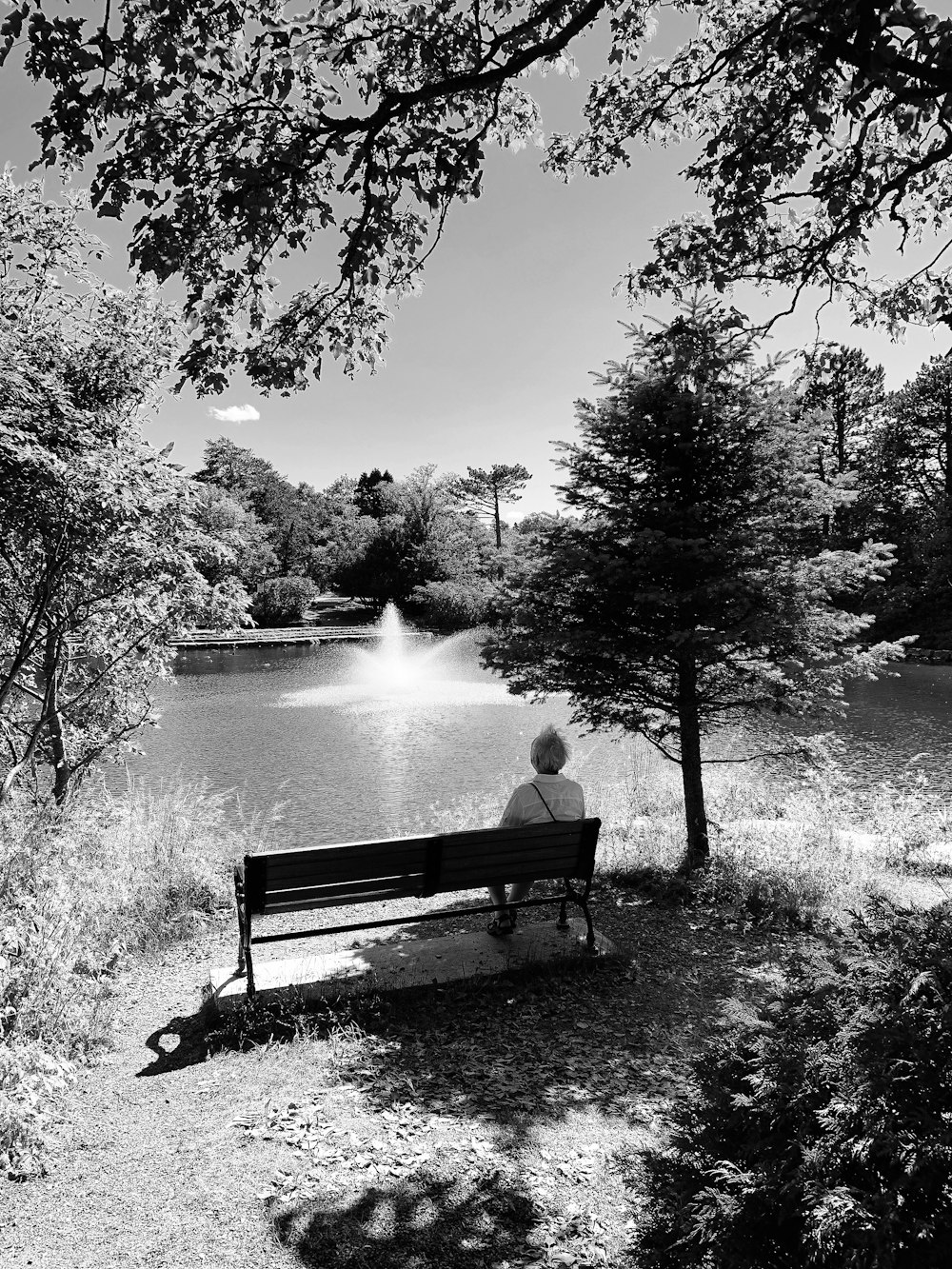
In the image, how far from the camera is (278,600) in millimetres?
55719

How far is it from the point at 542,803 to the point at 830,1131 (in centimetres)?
369

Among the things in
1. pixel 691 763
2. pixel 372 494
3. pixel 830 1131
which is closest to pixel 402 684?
pixel 691 763

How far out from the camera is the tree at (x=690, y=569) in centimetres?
704

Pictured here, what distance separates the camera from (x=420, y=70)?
5078mm

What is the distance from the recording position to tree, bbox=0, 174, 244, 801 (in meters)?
5.94

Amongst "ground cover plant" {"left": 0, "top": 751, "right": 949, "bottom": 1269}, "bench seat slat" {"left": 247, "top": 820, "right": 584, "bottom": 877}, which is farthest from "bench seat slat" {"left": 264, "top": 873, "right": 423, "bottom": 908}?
"ground cover plant" {"left": 0, "top": 751, "right": 949, "bottom": 1269}

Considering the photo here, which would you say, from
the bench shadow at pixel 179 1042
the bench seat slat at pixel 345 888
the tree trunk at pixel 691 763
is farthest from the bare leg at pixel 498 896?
the tree trunk at pixel 691 763

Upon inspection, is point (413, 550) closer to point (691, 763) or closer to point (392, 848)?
point (691, 763)

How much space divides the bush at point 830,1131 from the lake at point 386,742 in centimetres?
919

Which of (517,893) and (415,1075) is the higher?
(517,893)

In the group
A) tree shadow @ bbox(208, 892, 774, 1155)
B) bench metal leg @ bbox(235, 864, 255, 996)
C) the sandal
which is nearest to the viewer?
tree shadow @ bbox(208, 892, 774, 1155)

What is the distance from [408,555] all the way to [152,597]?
5369cm

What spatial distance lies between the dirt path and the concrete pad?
176 mm

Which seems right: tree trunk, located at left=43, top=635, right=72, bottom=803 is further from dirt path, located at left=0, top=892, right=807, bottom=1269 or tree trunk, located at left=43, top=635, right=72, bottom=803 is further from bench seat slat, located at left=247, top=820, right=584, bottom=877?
bench seat slat, located at left=247, top=820, right=584, bottom=877
